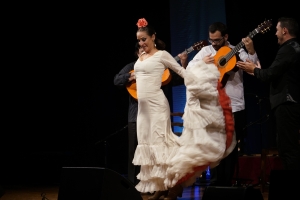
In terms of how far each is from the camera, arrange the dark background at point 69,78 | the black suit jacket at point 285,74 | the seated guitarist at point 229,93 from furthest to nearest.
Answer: the dark background at point 69,78, the seated guitarist at point 229,93, the black suit jacket at point 285,74

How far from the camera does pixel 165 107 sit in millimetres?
4934

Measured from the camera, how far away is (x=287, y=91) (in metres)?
4.63

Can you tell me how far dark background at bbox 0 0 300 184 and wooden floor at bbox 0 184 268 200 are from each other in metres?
1.43

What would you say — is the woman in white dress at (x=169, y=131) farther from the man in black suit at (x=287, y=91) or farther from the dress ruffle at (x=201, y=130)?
the man in black suit at (x=287, y=91)

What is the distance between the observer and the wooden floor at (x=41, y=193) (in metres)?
5.55

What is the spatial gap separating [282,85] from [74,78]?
474 cm

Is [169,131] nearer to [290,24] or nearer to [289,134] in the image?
[289,134]

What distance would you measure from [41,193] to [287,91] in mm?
3153

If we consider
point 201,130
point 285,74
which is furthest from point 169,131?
point 285,74

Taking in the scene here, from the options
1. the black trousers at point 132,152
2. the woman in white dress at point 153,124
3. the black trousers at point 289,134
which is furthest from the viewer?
the black trousers at point 132,152

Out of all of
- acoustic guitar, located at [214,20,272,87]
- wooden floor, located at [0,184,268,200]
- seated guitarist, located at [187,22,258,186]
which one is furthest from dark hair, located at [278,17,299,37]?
wooden floor, located at [0,184,268,200]

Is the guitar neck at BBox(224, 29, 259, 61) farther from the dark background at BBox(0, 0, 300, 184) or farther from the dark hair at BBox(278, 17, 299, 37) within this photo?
the dark background at BBox(0, 0, 300, 184)

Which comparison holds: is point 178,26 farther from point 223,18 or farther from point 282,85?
point 282,85

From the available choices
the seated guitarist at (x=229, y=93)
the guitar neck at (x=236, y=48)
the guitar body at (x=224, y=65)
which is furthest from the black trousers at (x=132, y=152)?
the guitar neck at (x=236, y=48)
